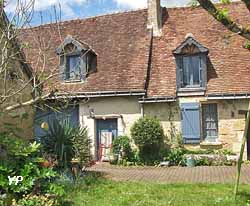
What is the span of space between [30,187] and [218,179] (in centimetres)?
730

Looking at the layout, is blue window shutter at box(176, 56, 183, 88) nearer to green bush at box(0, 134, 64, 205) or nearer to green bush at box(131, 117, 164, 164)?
green bush at box(131, 117, 164, 164)

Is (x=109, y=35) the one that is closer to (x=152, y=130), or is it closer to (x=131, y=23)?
(x=131, y=23)

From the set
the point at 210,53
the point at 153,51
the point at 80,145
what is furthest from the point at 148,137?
the point at 210,53

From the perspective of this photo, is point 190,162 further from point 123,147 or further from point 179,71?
point 179,71

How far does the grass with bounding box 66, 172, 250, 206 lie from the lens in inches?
376

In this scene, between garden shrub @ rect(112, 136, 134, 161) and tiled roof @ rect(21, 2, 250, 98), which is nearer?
garden shrub @ rect(112, 136, 134, 161)

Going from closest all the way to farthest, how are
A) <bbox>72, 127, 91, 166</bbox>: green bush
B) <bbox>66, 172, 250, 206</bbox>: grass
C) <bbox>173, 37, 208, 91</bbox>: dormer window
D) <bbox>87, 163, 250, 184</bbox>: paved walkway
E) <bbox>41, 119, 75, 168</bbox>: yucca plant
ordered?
1. <bbox>66, 172, 250, 206</bbox>: grass
2. <bbox>41, 119, 75, 168</bbox>: yucca plant
3. <bbox>87, 163, 250, 184</bbox>: paved walkway
4. <bbox>72, 127, 91, 166</bbox>: green bush
5. <bbox>173, 37, 208, 91</bbox>: dormer window

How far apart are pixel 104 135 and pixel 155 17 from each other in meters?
7.09

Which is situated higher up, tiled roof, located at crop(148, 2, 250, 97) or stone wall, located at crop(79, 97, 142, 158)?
tiled roof, located at crop(148, 2, 250, 97)

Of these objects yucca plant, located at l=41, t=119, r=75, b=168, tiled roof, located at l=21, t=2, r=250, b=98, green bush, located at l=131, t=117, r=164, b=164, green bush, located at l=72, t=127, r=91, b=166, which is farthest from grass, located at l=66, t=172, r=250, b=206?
tiled roof, located at l=21, t=2, r=250, b=98

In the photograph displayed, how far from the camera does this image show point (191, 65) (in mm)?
20359

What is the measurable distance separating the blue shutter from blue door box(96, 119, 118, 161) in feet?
11.8

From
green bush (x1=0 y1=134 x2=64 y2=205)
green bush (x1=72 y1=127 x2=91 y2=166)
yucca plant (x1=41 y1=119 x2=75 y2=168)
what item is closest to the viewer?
green bush (x1=0 y1=134 x2=64 y2=205)

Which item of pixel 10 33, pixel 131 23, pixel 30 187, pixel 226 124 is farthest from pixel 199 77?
pixel 30 187
